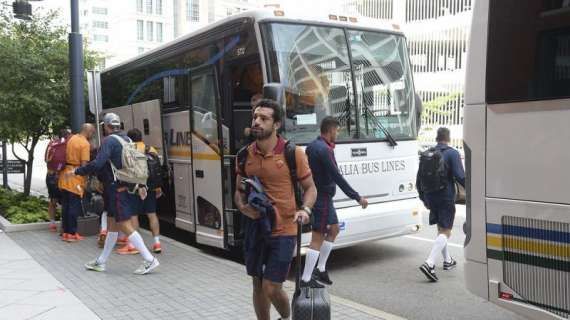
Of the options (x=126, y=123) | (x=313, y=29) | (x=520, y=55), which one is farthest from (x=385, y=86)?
(x=126, y=123)

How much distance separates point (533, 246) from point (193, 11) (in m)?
95.3

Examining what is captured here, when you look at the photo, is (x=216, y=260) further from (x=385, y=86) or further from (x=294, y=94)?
(x=385, y=86)

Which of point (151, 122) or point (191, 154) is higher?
point (151, 122)

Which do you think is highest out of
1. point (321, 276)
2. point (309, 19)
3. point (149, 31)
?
point (149, 31)

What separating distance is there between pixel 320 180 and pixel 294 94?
1312 mm

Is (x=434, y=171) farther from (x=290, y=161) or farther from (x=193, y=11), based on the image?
(x=193, y=11)

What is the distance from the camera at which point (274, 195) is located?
170 inches

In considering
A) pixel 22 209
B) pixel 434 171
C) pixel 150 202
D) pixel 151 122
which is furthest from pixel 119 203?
pixel 22 209

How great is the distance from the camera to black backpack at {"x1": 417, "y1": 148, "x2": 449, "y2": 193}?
23.0 ft

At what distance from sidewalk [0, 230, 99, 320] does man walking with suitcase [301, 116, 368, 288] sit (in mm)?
2439

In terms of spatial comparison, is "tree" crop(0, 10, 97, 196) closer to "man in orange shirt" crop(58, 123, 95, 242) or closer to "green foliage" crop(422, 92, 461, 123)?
"man in orange shirt" crop(58, 123, 95, 242)

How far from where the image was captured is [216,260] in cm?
779

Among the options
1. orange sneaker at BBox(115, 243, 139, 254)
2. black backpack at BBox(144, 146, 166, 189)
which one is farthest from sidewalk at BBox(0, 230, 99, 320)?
black backpack at BBox(144, 146, 166, 189)

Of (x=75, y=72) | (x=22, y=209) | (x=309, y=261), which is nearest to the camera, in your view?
(x=309, y=261)
